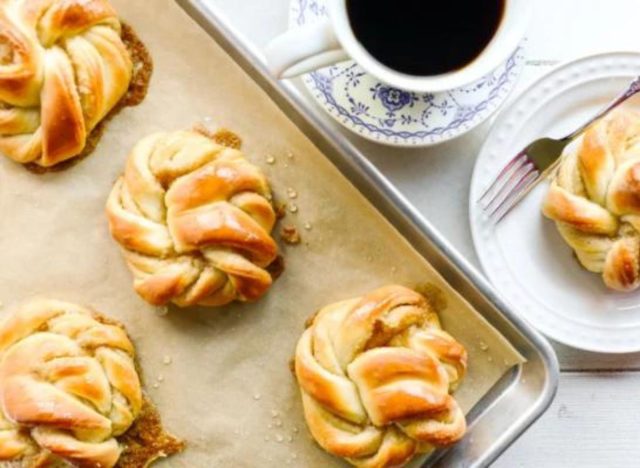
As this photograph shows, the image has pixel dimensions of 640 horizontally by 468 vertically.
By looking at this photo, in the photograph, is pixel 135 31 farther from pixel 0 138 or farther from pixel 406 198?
pixel 406 198

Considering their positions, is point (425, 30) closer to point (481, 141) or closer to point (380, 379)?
point (481, 141)

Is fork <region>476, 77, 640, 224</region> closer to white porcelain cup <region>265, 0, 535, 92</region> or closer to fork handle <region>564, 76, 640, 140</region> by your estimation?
fork handle <region>564, 76, 640, 140</region>

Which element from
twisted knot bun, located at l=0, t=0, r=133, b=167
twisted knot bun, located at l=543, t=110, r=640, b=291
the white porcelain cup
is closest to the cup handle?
the white porcelain cup

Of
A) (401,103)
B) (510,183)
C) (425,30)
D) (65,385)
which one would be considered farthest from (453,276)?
(65,385)

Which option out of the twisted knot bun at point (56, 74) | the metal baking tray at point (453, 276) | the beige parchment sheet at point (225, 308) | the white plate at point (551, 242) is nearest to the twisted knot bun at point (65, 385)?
the beige parchment sheet at point (225, 308)

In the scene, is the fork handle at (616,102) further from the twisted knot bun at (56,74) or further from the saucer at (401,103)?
the twisted knot bun at (56,74)

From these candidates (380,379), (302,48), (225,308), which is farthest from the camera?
(225,308)
